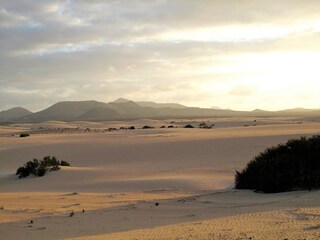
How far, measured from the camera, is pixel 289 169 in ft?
41.2

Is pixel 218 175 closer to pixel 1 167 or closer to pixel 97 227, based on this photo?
pixel 97 227

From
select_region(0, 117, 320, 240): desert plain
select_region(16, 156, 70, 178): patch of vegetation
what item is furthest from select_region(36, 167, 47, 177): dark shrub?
select_region(0, 117, 320, 240): desert plain

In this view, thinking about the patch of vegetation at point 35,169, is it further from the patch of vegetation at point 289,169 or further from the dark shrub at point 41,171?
the patch of vegetation at point 289,169

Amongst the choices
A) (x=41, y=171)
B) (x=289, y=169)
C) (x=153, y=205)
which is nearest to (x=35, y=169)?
(x=41, y=171)

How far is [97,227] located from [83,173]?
10462mm

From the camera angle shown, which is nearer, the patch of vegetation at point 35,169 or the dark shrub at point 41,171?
the dark shrub at point 41,171

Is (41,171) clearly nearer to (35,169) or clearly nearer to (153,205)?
(35,169)

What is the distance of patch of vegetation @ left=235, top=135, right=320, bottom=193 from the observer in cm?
1232

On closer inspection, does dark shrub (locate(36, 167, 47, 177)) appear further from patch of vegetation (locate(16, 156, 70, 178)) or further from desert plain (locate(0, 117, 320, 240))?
desert plain (locate(0, 117, 320, 240))

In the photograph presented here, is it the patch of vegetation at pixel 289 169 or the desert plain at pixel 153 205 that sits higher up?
the patch of vegetation at pixel 289 169

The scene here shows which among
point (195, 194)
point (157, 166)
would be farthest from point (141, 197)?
point (157, 166)

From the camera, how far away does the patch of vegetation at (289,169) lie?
40.4ft

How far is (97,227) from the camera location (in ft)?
29.3

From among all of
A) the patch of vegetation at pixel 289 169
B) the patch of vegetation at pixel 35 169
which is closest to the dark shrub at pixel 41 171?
the patch of vegetation at pixel 35 169
